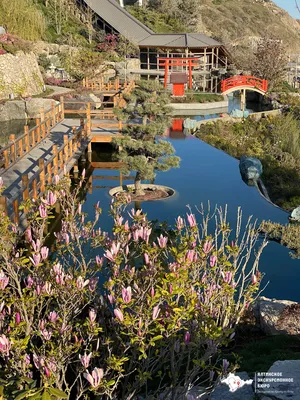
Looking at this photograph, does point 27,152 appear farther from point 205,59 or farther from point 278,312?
point 205,59

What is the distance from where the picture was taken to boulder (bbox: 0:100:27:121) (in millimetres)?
24016

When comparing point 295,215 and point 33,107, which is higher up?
point 33,107

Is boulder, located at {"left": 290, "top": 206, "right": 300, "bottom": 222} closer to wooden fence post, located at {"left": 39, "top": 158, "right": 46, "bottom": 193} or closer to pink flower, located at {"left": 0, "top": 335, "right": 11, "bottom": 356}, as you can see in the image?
wooden fence post, located at {"left": 39, "top": 158, "right": 46, "bottom": 193}

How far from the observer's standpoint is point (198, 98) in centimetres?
3042

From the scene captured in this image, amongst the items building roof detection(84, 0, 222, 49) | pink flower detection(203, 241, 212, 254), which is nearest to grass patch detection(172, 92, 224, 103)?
building roof detection(84, 0, 222, 49)

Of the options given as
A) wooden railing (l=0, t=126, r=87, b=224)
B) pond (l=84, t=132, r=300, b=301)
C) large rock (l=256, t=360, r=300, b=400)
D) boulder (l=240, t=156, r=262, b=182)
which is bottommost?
pond (l=84, t=132, r=300, b=301)

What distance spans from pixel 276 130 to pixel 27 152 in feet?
32.2

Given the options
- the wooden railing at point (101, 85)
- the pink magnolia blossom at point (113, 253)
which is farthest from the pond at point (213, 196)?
the wooden railing at point (101, 85)

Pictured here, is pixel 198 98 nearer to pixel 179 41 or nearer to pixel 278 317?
pixel 179 41

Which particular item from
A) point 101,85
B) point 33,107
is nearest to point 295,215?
point 33,107

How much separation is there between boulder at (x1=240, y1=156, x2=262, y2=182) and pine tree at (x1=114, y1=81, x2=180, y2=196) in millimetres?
2858

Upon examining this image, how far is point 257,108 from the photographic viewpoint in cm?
3341

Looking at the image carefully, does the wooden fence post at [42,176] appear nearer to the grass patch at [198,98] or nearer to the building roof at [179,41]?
the grass patch at [198,98]

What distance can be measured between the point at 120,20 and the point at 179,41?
7.48m
